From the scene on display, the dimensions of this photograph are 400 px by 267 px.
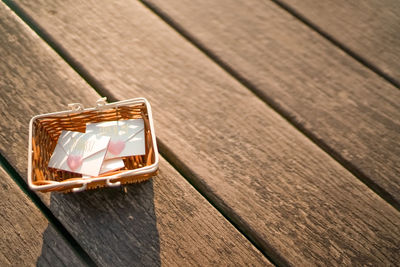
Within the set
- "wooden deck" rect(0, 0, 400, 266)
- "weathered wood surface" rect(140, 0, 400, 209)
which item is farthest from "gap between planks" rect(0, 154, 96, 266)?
"weathered wood surface" rect(140, 0, 400, 209)

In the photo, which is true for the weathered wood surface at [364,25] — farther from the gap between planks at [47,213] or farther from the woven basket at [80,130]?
the gap between planks at [47,213]

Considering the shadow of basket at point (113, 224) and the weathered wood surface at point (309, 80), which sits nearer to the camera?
the shadow of basket at point (113, 224)

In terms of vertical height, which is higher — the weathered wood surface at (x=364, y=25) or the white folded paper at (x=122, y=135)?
the weathered wood surface at (x=364, y=25)

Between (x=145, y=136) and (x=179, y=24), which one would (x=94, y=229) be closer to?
(x=145, y=136)

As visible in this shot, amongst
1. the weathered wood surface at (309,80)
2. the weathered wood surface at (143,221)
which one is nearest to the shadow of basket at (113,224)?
the weathered wood surface at (143,221)

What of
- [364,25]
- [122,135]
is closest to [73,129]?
[122,135]

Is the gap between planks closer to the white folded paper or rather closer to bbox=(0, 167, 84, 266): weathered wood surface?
bbox=(0, 167, 84, 266): weathered wood surface
